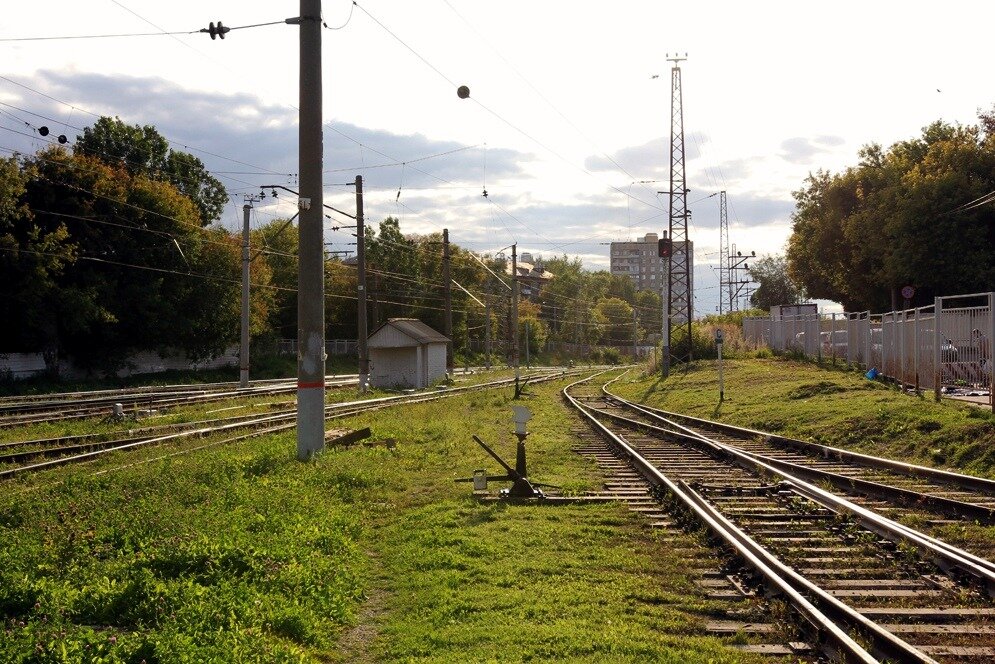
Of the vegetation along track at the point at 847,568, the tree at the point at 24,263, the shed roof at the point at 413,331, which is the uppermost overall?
the tree at the point at 24,263

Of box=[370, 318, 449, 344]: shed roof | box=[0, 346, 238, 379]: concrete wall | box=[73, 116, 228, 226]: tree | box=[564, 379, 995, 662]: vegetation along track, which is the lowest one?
box=[564, 379, 995, 662]: vegetation along track

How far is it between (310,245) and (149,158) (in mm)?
50587

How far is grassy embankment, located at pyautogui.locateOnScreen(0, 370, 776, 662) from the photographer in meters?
5.99

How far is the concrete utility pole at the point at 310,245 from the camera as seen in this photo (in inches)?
628

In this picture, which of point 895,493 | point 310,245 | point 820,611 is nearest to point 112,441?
point 310,245

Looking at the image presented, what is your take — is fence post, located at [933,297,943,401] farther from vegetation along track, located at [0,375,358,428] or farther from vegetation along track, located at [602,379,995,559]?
vegetation along track, located at [0,375,358,428]

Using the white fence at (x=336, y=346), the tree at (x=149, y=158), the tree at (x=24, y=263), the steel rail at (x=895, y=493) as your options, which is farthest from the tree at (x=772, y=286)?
the steel rail at (x=895, y=493)

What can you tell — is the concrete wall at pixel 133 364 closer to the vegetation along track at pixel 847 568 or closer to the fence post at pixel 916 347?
the fence post at pixel 916 347

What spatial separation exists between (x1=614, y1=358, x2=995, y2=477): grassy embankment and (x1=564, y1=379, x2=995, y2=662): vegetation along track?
3.28 m

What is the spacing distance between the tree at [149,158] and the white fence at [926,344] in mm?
40916

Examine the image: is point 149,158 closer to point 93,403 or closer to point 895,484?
point 93,403

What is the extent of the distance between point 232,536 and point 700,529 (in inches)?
193

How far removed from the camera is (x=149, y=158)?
6153 cm

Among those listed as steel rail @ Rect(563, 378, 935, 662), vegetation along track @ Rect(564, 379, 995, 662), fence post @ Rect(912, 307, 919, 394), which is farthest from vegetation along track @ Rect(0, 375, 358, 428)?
fence post @ Rect(912, 307, 919, 394)
